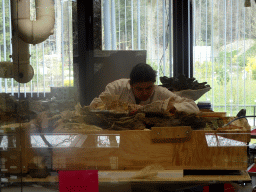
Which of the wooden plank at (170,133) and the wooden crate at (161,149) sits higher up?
the wooden plank at (170,133)

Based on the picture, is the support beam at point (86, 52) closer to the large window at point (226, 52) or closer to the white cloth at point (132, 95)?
the white cloth at point (132, 95)

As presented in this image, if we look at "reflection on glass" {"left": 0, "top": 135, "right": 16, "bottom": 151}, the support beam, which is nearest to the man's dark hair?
the support beam

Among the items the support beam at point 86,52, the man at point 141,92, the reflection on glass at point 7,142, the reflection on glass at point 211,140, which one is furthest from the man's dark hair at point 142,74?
the reflection on glass at point 7,142

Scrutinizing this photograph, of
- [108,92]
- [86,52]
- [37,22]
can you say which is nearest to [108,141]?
[108,92]

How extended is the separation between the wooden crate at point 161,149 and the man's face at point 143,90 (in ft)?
0.31

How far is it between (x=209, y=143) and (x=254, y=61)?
0.28 metres

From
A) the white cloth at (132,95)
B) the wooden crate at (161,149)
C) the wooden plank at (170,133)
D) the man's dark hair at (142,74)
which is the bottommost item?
the wooden crate at (161,149)

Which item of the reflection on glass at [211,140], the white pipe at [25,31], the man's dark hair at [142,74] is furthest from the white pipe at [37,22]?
the reflection on glass at [211,140]

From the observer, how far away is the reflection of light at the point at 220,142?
2.77 ft

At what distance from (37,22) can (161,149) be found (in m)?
0.49

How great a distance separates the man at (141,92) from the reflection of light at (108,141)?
9cm

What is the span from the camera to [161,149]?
2.75 ft

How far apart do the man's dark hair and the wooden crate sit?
14 centimetres

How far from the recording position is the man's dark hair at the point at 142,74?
2.78ft
